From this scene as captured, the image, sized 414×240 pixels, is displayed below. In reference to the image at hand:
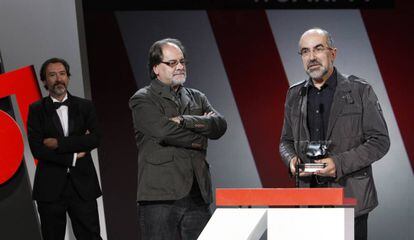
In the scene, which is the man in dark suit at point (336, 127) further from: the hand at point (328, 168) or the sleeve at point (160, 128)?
the sleeve at point (160, 128)

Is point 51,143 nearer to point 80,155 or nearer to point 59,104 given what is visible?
point 80,155

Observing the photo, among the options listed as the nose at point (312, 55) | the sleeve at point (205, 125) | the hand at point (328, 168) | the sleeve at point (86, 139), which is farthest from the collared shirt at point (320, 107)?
the sleeve at point (86, 139)

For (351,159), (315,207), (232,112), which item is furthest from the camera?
(232,112)

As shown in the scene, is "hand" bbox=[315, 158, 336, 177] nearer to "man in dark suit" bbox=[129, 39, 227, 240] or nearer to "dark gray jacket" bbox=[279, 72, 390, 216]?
"dark gray jacket" bbox=[279, 72, 390, 216]

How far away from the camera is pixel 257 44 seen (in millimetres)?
6406

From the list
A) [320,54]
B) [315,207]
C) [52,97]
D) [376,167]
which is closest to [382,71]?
[376,167]

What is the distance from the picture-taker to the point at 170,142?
4.63 meters

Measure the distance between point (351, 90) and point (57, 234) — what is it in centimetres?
239

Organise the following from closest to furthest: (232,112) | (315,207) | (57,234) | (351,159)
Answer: (315,207) < (351,159) < (57,234) < (232,112)

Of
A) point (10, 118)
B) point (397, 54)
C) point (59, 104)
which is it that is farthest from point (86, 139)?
point (397, 54)

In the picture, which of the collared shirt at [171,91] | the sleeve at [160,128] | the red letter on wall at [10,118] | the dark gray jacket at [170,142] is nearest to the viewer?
the dark gray jacket at [170,142]

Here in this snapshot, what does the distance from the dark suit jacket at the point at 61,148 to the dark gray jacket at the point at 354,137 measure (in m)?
1.72

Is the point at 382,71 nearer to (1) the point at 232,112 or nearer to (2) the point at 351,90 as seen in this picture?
(1) the point at 232,112

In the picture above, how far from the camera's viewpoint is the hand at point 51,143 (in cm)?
558
